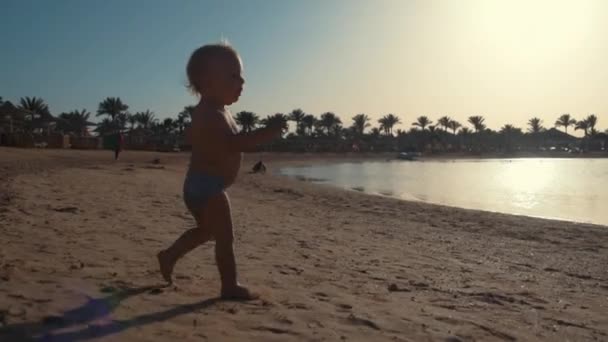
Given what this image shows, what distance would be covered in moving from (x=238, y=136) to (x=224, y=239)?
0.63 m

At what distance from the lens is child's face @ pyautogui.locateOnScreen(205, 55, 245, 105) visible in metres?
3.07

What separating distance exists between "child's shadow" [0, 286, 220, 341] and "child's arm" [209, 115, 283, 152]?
93 cm

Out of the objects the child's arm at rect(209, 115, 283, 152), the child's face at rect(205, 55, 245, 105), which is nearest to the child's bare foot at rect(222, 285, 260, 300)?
the child's arm at rect(209, 115, 283, 152)

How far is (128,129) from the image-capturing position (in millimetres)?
85062

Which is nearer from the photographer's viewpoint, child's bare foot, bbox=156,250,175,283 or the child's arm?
the child's arm

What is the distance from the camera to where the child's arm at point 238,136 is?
278 centimetres

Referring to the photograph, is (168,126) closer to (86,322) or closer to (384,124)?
(384,124)

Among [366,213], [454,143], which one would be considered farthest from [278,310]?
[454,143]

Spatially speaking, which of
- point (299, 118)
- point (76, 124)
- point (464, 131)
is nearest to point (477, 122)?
point (464, 131)

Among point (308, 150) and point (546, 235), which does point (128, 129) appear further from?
point (546, 235)

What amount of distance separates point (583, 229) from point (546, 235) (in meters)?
1.43

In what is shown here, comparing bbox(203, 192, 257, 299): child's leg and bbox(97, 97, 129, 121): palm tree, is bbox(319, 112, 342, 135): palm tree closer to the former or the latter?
bbox(97, 97, 129, 121): palm tree

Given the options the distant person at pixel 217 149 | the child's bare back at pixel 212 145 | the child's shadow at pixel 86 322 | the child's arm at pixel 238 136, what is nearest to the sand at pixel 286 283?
the child's shadow at pixel 86 322

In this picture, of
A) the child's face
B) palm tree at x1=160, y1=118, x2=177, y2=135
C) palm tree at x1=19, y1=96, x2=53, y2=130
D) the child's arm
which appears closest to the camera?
the child's arm
